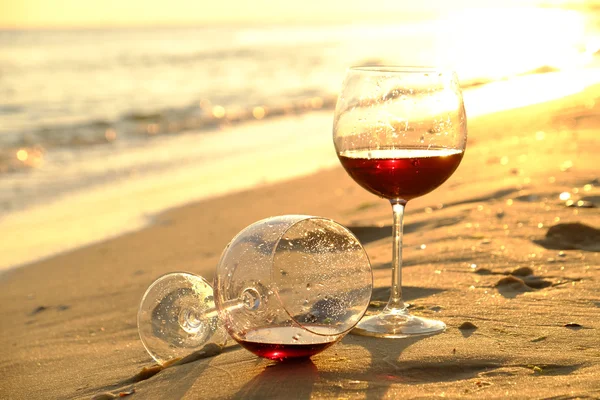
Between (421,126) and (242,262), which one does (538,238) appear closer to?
(421,126)

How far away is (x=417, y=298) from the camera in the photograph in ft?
11.2

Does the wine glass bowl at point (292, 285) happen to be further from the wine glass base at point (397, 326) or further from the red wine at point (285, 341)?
the wine glass base at point (397, 326)

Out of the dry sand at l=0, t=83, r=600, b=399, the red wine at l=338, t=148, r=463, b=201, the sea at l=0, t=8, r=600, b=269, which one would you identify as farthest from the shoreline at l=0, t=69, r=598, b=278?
the red wine at l=338, t=148, r=463, b=201

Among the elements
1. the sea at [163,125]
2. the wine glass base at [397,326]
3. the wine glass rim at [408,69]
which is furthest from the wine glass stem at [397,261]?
the sea at [163,125]

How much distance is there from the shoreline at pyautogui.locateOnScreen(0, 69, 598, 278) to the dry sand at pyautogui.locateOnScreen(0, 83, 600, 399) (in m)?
0.45

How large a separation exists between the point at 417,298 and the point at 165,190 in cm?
611

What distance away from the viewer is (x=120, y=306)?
14.0ft

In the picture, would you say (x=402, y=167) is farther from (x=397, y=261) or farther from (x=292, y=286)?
(x=292, y=286)

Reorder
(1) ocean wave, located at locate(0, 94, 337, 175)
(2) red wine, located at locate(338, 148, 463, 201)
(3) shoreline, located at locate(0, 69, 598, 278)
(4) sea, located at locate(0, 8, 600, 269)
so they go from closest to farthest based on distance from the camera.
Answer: (2) red wine, located at locate(338, 148, 463, 201) → (3) shoreline, located at locate(0, 69, 598, 278) → (4) sea, located at locate(0, 8, 600, 269) → (1) ocean wave, located at locate(0, 94, 337, 175)

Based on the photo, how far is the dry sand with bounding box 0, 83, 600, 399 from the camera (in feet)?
8.16

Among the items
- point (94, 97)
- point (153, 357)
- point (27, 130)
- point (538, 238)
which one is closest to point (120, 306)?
point (153, 357)

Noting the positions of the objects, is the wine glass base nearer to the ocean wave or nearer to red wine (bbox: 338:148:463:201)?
red wine (bbox: 338:148:463:201)

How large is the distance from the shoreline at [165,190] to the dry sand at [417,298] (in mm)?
450

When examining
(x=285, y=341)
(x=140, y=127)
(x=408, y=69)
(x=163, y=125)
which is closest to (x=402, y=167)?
(x=408, y=69)
